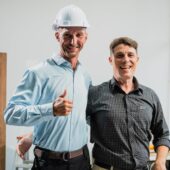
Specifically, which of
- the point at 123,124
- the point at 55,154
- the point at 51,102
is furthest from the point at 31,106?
the point at 123,124

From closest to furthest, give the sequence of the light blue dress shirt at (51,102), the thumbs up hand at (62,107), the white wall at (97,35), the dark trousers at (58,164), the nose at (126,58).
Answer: the thumbs up hand at (62,107)
the light blue dress shirt at (51,102)
the dark trousers at (58,164)
the nose at (126,58)
the white wall at (97,35)

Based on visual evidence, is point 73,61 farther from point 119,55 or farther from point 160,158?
point 160,158

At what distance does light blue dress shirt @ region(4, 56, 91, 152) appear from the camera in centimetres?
133

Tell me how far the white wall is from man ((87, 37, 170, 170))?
67.3 inches

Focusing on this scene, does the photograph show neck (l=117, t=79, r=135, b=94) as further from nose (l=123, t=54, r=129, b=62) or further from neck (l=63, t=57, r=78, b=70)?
neck (l=63, t=57, r=78, b=70)

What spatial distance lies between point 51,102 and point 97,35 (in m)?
2.12

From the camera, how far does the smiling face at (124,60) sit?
1.58 metres

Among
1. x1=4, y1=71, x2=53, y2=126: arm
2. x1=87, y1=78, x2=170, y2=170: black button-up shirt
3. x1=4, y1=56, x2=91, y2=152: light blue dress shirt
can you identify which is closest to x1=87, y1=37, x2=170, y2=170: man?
x1=87, y1=78, x2=170, y2=170: black button-up shirt

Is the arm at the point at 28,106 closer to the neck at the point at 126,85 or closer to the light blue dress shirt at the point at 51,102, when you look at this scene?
the light blue dress shirt at the point at 51,102

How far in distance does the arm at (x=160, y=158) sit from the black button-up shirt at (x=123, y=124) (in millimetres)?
31

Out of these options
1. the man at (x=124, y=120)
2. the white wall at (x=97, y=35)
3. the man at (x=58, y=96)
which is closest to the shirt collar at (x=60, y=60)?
the man at (x=58, y=96)

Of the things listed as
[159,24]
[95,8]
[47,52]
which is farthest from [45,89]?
[159,24]

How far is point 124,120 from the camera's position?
1522 millimetres

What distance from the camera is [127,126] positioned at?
1.51 m
